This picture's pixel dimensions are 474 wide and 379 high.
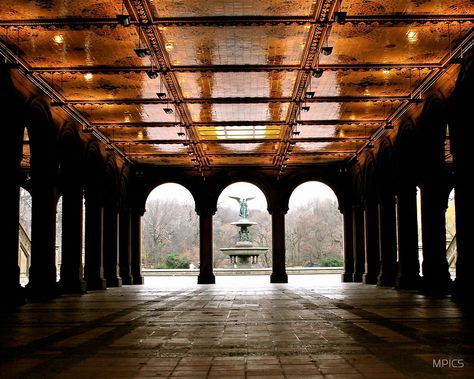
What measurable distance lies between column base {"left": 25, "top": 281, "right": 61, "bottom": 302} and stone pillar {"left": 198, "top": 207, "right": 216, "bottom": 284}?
42.4ft

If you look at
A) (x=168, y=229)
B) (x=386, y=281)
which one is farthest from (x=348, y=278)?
(x=168, y=229)

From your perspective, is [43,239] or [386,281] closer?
[43,239]

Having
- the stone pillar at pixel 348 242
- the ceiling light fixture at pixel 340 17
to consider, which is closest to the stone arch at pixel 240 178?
the stone pillar at pixel 348 242

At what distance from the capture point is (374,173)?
27797mm

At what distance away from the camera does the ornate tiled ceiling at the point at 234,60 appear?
1311 centimetres

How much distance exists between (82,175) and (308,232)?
135 ft

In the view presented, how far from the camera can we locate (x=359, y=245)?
3191 centimetres

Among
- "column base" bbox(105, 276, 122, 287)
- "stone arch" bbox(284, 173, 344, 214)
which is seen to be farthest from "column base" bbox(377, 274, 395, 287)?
"column base" bbox(105, 276, 122, 287)

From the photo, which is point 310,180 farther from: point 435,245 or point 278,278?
point 435,245

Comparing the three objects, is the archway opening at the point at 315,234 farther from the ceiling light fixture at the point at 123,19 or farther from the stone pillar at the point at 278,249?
the ceiling light fixture at the point at 123,19

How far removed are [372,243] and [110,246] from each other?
11900 millimetres

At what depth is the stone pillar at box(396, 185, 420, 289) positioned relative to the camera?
2350 cm

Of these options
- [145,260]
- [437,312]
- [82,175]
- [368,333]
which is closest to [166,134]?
[82,175]

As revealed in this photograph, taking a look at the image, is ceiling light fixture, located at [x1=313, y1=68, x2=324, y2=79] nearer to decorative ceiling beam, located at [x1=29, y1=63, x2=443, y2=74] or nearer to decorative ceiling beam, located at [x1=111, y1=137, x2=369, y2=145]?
decorative ceiling beam, located at [x1=29, y1=63, x2=443, y2=74]
